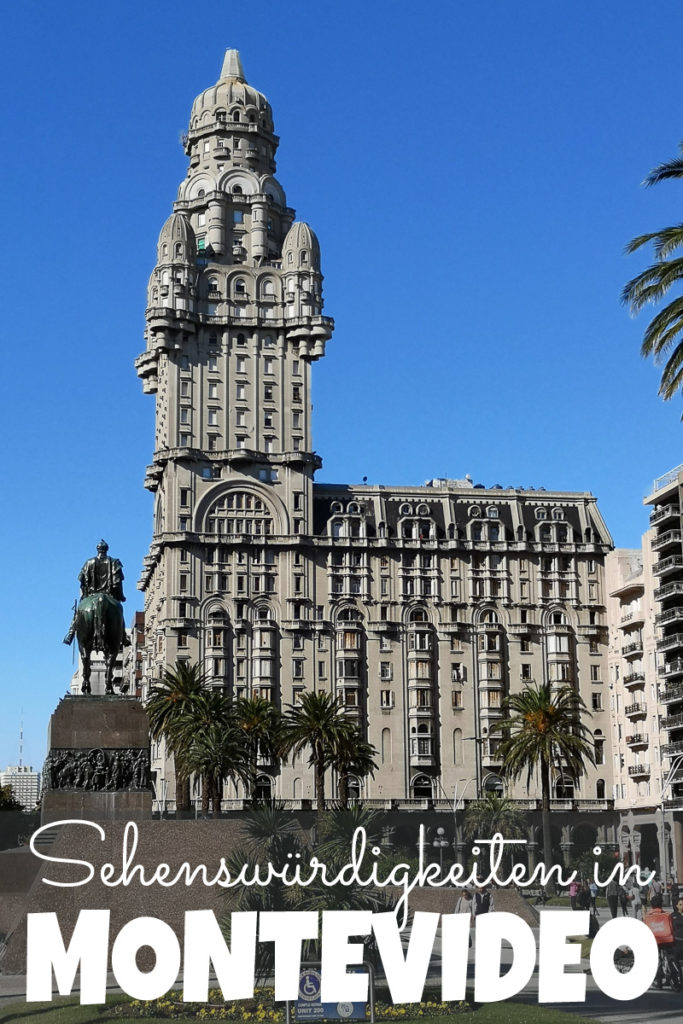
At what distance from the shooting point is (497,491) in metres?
142

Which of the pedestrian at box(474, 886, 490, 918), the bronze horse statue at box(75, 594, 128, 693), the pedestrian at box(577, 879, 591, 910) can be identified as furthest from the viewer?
the bronze horse statue at box(75, 594, 128, 693)

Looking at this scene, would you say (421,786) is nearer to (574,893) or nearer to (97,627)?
(574,893)

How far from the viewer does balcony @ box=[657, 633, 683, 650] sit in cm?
11519

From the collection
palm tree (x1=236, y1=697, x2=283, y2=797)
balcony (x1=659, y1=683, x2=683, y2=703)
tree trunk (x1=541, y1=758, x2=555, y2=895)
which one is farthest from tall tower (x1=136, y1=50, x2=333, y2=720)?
tree trunk (x1=541, y1=758, x2=555, y2=895)

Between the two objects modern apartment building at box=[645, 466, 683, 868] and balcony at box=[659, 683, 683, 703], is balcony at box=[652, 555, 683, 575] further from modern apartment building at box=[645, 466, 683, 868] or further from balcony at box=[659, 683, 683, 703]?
balcony at box=[659, 683, 683, 703]

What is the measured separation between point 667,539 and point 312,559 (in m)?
33.2

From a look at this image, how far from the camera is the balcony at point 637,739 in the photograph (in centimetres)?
12551

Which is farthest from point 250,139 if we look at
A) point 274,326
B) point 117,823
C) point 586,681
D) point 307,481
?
point 117,823

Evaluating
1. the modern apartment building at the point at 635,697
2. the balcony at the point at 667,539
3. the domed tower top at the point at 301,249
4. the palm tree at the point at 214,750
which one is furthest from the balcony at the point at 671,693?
the domed tower top at the point at 301,249

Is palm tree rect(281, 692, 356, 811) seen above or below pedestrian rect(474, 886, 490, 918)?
above

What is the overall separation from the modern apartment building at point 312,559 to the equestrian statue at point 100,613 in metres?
77.9

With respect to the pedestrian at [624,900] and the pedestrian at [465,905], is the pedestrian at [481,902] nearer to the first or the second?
the pedestrian at [465,905]

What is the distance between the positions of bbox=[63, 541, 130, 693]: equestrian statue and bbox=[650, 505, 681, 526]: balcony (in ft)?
239

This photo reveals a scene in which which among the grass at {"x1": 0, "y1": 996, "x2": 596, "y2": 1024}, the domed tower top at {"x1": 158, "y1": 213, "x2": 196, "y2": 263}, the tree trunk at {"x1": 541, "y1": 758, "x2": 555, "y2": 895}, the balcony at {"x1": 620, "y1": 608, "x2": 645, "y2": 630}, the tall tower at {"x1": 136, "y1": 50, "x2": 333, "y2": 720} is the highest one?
the domed tower top at {"x1": 158, "y1": 213, "x2": 196, "y2": 263}
